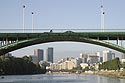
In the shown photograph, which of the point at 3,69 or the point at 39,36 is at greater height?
the point at 39,36

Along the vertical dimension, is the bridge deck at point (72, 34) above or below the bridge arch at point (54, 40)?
above

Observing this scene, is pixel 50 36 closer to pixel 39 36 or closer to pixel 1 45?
pixel 39 36

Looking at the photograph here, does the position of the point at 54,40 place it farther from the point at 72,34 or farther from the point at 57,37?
the point at 72,34

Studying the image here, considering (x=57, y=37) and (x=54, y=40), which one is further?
(x=54, y=40)

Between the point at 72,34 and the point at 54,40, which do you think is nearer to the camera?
the point at 72,34

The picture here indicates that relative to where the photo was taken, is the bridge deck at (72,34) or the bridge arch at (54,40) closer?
the bridge arch at (54,40)

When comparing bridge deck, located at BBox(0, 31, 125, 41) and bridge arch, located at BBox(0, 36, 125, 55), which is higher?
bridge deck, located at BBox(0, 31, 125, 41)

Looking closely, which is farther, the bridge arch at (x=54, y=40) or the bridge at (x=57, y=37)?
the bridge at (x=57, y=37)

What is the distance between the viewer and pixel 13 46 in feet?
228

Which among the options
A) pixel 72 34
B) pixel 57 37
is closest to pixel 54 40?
pixel 57 37

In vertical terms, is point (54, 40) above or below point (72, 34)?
below

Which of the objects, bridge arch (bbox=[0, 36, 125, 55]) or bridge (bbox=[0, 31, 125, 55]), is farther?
bridge (bbox=[0, 31, 125, 55])

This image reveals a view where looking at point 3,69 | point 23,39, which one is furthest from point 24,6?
point 3,69

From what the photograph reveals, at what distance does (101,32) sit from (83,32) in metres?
3.59
